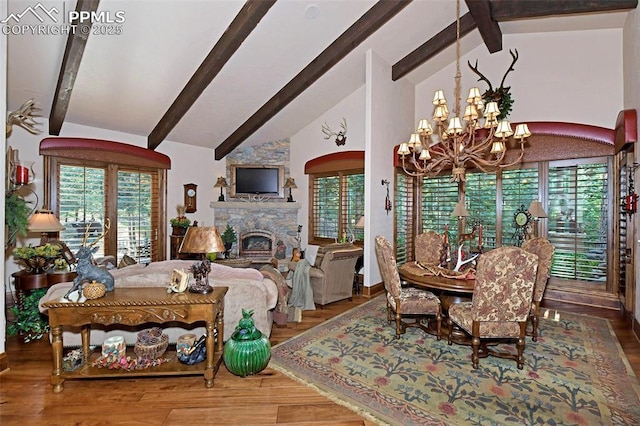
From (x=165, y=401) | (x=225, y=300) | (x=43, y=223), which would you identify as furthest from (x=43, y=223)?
(x=165, y=401)

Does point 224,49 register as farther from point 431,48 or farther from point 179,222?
point 179,222

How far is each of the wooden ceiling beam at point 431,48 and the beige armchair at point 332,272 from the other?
12.0 ft

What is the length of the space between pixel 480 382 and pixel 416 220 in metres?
4.60

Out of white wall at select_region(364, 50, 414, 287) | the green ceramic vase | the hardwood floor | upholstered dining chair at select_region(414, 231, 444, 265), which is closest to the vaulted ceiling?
white wall at select_region(364, 50, 414, 287)

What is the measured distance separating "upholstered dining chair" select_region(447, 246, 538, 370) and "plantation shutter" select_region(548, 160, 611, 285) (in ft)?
11.1

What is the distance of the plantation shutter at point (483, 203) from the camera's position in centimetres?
627

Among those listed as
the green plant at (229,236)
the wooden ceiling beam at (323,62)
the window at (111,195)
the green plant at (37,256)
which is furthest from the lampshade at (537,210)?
the window at (111,195)

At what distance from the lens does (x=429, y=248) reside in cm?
499

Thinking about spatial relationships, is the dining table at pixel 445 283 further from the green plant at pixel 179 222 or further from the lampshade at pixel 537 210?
the green plant at pixel 179 222

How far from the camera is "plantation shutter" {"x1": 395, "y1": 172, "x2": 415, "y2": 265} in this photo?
6.67 meters

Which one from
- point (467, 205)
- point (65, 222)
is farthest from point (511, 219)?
point (65, 222)

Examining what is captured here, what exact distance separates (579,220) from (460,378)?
4.22m

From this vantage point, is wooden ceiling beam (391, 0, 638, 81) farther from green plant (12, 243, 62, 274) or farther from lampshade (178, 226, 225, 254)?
green plant (12, 243, 62, 274)

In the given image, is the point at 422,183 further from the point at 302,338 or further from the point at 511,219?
the point at 302,338
